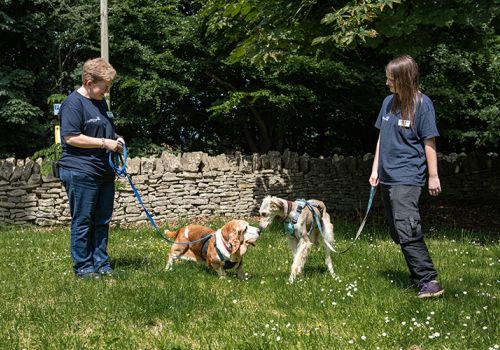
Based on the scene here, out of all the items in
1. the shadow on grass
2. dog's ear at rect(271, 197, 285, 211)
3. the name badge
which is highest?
the name badge

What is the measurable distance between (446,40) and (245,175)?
5.66m

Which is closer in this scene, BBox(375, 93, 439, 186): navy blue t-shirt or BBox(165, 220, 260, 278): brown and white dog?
BBox(375, 93, 439, 186): navy blue t-shirt

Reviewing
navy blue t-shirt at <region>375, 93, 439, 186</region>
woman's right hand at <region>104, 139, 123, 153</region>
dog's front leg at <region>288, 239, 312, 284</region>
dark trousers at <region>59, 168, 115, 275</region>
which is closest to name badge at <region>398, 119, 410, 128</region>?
navy blue t-shirt at <region>375, 93, 439, 186</region>

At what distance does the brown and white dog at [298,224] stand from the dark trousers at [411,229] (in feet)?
2.79

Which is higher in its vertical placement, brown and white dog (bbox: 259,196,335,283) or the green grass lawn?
brown and white dog (bbox: 259,196,335,283)

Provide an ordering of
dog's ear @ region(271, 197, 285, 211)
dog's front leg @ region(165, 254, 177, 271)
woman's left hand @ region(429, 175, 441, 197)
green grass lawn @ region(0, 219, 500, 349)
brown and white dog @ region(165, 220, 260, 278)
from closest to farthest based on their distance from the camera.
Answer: green grass lawn @ region(0, 219, 500, 349) < woman's left hand @ region(429, 175, 441, 197) < dog's ear @ region(271, 197, 285, 211) < brown and white dog @ region(165, 220, 260, 278) < dog's front leg @ region(165, 254, 177, 271)

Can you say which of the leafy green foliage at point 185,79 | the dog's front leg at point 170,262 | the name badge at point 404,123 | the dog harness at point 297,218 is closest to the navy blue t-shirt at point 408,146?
the name badge at point 404,123

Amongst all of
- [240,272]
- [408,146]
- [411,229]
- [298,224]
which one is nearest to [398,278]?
[411,229]

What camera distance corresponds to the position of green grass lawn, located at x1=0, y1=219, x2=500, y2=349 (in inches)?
141

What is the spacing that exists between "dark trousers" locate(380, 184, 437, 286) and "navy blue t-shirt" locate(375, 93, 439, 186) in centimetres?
10

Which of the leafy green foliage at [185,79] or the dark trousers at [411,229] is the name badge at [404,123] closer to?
the dark trousers at [411,229]

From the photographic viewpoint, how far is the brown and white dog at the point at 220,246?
5039 millimetres

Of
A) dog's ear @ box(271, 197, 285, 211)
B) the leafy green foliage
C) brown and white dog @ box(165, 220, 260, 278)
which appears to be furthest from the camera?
the leafy green foliage

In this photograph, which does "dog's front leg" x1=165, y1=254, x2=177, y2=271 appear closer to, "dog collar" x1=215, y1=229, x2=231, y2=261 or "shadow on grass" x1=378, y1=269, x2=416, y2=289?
"dog collar" x1=215, y1=229, x2=231, y2=261
